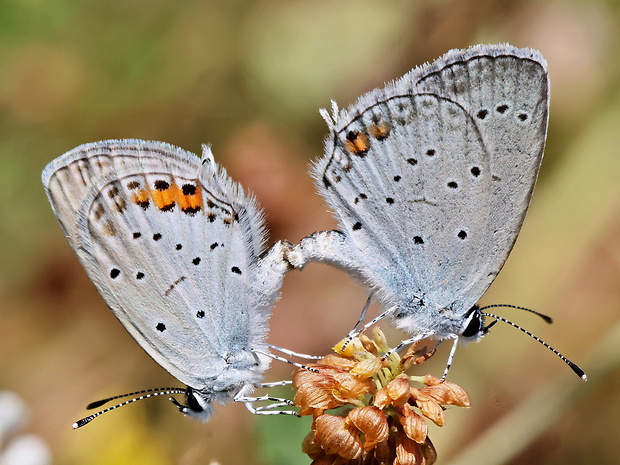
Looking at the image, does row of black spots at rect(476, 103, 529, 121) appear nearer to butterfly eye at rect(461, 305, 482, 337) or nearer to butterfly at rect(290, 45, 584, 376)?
butterfly at rect(290, 45, 584, 376)

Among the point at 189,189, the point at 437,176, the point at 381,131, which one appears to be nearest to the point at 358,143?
the point at 381,131

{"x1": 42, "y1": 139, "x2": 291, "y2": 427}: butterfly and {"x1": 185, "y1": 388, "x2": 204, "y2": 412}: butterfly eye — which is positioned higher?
{"x1": 42, "y1": 139, "x2": 291, "y2": 427}: butterfly

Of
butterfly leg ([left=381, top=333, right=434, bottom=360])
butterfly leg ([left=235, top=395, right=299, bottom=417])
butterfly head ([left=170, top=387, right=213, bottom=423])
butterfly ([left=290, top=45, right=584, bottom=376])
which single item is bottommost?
butterfly leg ([left=235, top=395, right=299, bottom=417])

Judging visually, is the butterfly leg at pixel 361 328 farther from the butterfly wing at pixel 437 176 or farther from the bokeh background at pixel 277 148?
the bokeh background at pixel 277 148

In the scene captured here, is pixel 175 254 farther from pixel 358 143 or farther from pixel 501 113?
pixel 501 113

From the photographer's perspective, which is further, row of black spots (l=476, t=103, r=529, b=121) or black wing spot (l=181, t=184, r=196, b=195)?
black wing spot (l=181, t=184, r=196, b=195)

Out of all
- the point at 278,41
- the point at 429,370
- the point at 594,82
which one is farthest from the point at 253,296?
the point at 594,82

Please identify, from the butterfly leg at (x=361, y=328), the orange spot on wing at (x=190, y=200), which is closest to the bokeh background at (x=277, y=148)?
→ the butterfly leg at (x=361, y=328)

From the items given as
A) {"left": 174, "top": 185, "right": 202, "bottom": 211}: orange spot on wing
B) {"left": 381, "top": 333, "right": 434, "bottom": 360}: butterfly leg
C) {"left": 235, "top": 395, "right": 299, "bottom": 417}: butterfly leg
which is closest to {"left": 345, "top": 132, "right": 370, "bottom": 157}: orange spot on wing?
{"left": 174, "top": 185, "right": 202, "bottom": 211}: orange spot on wing
